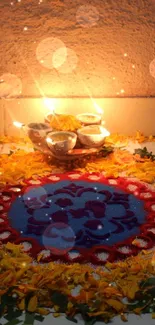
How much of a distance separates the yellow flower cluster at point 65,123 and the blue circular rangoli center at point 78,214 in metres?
0.61

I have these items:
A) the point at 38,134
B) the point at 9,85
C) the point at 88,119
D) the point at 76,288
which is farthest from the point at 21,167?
the point at 76,288

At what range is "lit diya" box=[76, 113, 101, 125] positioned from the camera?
3748mm

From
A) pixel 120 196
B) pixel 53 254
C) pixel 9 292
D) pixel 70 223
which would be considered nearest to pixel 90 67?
pixel 120 196

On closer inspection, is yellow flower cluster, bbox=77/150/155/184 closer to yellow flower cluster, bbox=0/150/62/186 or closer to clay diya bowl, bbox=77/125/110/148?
clay diya bowl, bbox=77/125/110/148

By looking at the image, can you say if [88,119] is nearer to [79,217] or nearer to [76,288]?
[79,217]

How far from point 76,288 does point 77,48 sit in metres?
2.52

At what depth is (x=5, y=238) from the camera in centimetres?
249

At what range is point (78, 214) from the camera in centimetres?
277

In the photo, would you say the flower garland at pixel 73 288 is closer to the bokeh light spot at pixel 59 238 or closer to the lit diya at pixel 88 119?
the bokeh light spot at pixel 59 238

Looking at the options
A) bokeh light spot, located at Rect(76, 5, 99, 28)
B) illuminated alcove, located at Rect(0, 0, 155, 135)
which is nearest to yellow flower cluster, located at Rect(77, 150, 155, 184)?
illuminated alcove, located at Rect(0, 0, 155, 135)

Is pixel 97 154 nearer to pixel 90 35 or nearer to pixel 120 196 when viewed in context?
pixel 120 196

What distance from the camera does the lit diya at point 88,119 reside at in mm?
3748

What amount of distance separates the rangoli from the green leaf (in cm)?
32

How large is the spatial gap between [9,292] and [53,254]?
39 centimetres
